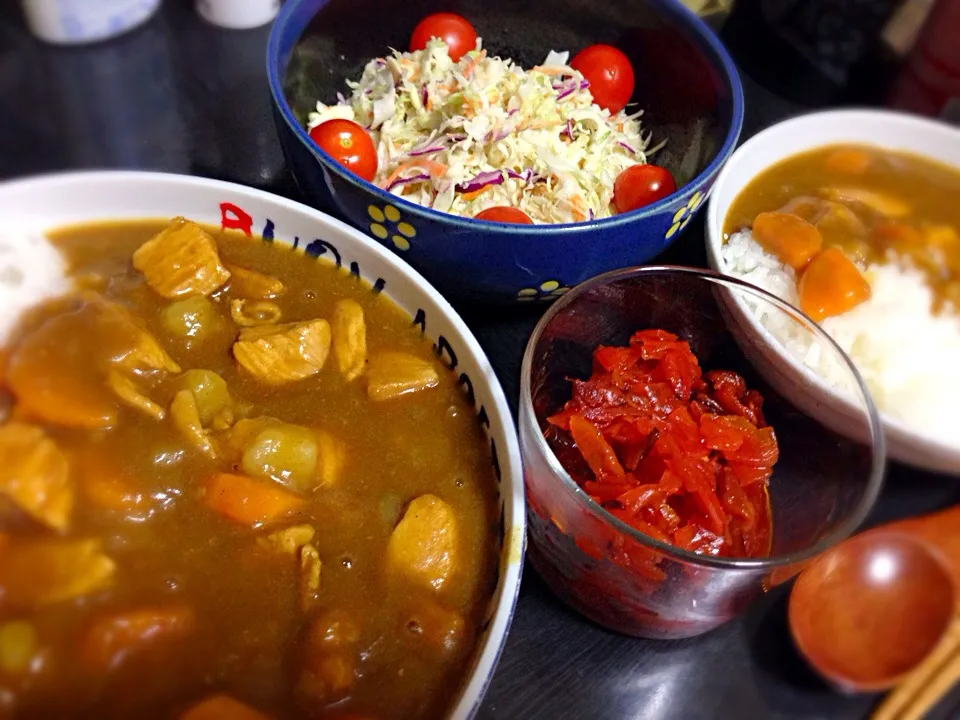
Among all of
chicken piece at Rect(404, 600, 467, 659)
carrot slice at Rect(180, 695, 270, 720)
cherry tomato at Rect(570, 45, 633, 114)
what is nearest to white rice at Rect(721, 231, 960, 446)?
cherry tomato at Rect(570, 45, 633, 114)

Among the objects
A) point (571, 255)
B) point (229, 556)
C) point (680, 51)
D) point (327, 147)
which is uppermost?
point (680, 51)

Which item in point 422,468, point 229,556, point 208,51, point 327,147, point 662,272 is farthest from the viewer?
point 208,51

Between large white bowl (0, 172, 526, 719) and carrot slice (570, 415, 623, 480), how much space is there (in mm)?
105

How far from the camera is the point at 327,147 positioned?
1.30 meters

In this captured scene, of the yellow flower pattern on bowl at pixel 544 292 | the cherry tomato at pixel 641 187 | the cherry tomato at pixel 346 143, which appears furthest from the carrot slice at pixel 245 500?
the cherry tomato at pixel 641 187

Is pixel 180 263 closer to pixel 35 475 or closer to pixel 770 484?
pixel 35 475

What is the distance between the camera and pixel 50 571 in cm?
80

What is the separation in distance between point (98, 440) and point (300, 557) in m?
0.28

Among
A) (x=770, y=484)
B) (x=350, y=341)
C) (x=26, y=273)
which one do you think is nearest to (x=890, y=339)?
(x=770, y=484)

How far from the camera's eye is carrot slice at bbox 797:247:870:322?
4.18ft

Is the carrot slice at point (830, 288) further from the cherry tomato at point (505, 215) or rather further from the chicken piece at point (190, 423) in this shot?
the chicken piece at point (190, 423)

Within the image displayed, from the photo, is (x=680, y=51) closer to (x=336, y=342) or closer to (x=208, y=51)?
(x=336, y=342)

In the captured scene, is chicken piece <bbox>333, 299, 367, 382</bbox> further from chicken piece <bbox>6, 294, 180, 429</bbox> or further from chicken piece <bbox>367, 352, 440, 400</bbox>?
chicken piece <bbox>6, 294, 180, 429</bbox>

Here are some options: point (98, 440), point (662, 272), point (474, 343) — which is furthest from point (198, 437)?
point (662, 272)
